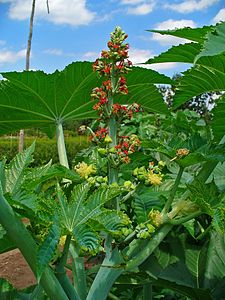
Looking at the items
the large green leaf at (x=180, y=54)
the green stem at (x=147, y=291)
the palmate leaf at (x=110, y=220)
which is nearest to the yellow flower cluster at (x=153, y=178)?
the palmate leaf at (x=110, y=220)

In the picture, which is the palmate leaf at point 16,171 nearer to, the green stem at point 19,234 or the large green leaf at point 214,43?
the green stem at point 19,234

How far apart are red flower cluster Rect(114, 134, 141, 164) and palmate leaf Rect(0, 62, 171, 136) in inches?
11.6

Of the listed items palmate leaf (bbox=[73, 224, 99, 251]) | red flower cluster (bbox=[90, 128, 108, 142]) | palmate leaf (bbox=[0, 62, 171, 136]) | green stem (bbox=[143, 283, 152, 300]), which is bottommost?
green stem (bbox=[143, 283, 152, 300])

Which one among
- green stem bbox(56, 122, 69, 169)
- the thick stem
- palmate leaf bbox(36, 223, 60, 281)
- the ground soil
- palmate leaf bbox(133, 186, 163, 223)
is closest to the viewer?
palmate leaf bbox(36, 223, 60, 281)

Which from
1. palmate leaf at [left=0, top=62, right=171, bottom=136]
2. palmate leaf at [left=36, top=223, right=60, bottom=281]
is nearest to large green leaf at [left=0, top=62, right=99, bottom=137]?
palmate leaf at [left=0, top=62, right=171, bottom=136]

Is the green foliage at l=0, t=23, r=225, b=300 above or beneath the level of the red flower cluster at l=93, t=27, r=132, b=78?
beneath

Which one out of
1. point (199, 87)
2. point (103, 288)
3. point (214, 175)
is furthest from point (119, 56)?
point (214, 175)

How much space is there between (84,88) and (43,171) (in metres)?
0.55

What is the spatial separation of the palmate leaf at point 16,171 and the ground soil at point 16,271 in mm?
4242

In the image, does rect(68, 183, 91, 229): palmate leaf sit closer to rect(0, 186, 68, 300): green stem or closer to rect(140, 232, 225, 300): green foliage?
rect(0, 186, 68, 300): green stem

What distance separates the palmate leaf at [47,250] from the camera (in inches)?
38.4

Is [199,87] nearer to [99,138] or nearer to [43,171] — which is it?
[99,138]

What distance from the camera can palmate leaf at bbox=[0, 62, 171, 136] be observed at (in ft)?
5.33

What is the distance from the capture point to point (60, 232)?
3.39ft
